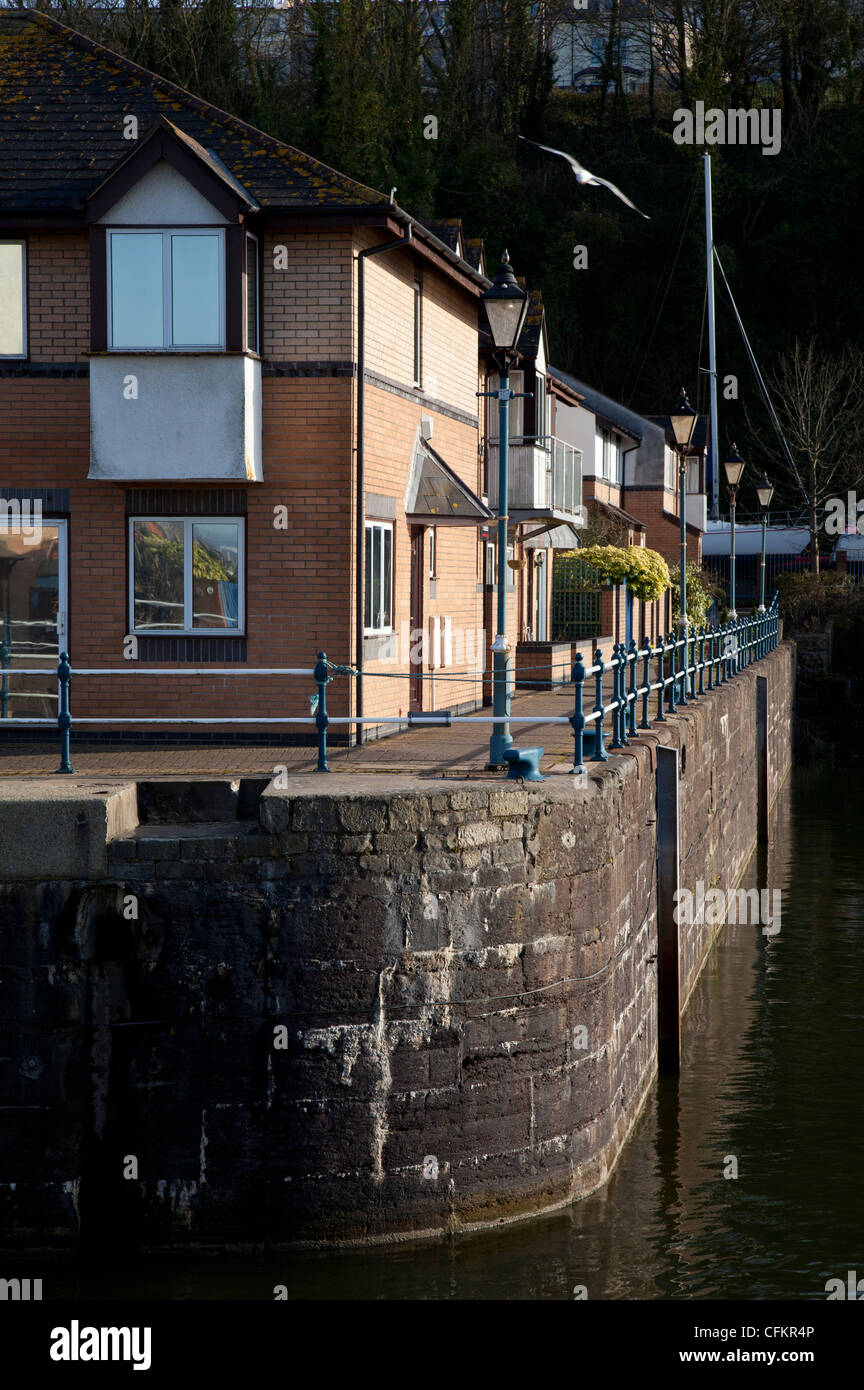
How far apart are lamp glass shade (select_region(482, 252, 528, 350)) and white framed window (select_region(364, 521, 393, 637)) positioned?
5.47 meters

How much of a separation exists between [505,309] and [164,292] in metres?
5.60

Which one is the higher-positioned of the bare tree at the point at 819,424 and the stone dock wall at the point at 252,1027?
the bare tree at the point at 819,424

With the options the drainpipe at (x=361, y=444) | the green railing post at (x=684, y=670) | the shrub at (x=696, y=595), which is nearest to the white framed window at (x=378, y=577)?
the drainpipe at (x=361, y=444)

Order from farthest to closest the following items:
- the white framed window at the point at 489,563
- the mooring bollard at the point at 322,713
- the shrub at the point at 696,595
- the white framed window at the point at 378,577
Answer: the shrub at the point at 696,595 → the white framed window at the point at 489,563 → the white framed window at the point at 378,577 → the mooring bollard at the point at 322,713

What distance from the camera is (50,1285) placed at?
894cm

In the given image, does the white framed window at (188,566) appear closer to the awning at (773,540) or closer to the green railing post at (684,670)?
the green railing post at (684,670)

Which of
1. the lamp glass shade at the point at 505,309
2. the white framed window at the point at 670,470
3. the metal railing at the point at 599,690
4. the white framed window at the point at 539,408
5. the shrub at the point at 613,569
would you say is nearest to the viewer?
the metal railing at the point at 599,690

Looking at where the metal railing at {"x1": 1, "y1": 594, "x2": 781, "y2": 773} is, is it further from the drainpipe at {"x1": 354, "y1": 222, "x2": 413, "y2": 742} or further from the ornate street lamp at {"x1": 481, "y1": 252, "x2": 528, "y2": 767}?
the drainpipe at {"x1": 354, "y1": 222, "x2": 413, "y2": 742}

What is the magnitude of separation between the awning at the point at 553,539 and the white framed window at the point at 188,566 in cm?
1332

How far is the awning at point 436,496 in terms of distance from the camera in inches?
771

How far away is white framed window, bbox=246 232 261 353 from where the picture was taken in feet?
53.4

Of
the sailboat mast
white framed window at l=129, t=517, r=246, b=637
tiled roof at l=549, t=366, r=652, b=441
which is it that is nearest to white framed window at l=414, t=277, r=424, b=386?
white framed window at l=129, t=517, r=246, b=637

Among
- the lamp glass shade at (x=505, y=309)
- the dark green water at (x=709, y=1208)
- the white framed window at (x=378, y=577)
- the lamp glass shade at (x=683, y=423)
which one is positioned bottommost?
the dark green water at (x=709, y=1208)
